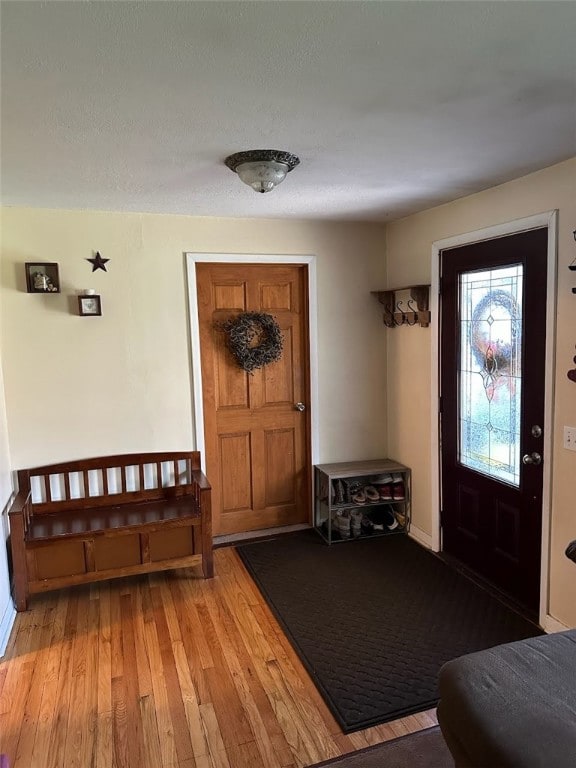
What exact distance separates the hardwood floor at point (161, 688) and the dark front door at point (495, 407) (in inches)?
46.3

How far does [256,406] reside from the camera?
394 cm

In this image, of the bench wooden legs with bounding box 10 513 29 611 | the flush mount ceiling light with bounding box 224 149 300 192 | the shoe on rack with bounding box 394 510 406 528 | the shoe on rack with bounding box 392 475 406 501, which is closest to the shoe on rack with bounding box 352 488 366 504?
the shoe on rack with bounding box 392 475 406 501

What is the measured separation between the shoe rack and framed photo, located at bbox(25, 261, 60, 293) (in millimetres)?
2238

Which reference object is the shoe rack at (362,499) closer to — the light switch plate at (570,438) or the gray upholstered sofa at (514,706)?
the light switch plate at (570,438)

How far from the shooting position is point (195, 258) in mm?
3629

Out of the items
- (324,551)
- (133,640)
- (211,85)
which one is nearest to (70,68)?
(211,85)

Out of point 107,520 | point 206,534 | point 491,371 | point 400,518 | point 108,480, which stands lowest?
point 400,518

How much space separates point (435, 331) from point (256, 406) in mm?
1389

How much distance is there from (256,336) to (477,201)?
66.6 inches

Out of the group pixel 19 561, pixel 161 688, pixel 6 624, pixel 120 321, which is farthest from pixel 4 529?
pixel 120 321

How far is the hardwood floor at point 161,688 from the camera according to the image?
6.69 feet

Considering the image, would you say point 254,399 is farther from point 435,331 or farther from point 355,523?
point 435,331

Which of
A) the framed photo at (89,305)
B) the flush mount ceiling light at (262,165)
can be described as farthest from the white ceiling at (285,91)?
the framed photo at (89,305)

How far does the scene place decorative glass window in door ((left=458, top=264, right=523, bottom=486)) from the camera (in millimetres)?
2914
